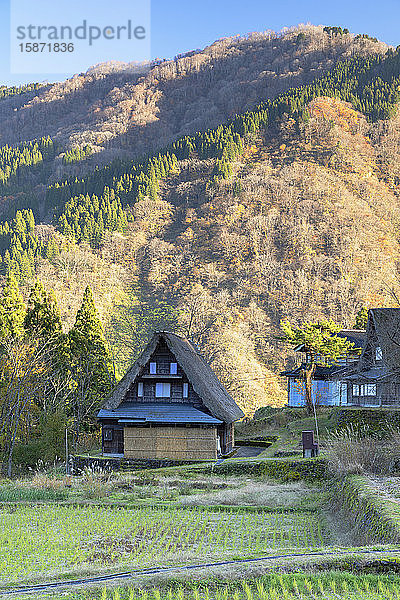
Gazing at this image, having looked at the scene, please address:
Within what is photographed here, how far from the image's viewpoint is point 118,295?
9162 cm

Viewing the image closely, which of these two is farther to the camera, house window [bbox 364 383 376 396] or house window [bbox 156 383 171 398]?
house window [bbox 364 383 376 396]

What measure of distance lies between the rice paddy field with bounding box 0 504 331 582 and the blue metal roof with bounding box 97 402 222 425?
48.6ft

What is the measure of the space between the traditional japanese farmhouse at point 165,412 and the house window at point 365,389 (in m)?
10.2

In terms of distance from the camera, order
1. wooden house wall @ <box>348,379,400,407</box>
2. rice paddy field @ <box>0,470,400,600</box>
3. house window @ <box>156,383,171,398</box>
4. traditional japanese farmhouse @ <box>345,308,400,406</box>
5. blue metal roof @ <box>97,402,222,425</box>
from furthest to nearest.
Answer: wooden house wall @ <box>348,379,400,407</box>, traditional japanese farmhouse @ <box>345,308,400,406</box>, house window @ <box>156,383,171,398</box>, blue metal roof @ <box>97,402,222,425</box>, rice paddy field @ <box>0,470,400,600</box>

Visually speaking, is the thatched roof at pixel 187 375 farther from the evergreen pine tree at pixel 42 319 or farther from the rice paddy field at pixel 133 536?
the rice paddy field at pixel 133 536

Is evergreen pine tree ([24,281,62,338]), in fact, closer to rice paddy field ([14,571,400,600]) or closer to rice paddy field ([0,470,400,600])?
rice paddy field ([0,470,400,600])

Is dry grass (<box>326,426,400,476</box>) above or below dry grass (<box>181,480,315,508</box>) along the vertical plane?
above

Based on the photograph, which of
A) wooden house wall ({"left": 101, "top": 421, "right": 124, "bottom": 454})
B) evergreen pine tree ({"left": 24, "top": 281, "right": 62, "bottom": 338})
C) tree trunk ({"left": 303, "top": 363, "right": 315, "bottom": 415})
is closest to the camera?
wooden house wall ({"left": 101, "top": 421, "right": 124, "bottom": 454})

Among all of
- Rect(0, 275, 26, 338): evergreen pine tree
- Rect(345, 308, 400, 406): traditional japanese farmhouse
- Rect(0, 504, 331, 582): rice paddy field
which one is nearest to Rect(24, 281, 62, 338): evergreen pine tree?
Rect(0, 275, 26, 338): evergreen pine tree

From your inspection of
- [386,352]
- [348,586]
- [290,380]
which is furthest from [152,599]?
[290,380]

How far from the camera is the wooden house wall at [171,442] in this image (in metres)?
34.8

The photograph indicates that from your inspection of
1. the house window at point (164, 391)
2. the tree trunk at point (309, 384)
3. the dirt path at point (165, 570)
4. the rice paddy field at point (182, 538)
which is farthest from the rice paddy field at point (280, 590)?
the tree trunk at point (309, 384)

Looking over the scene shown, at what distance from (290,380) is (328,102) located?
3705 inches

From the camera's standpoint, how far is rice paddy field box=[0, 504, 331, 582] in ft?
40.9
